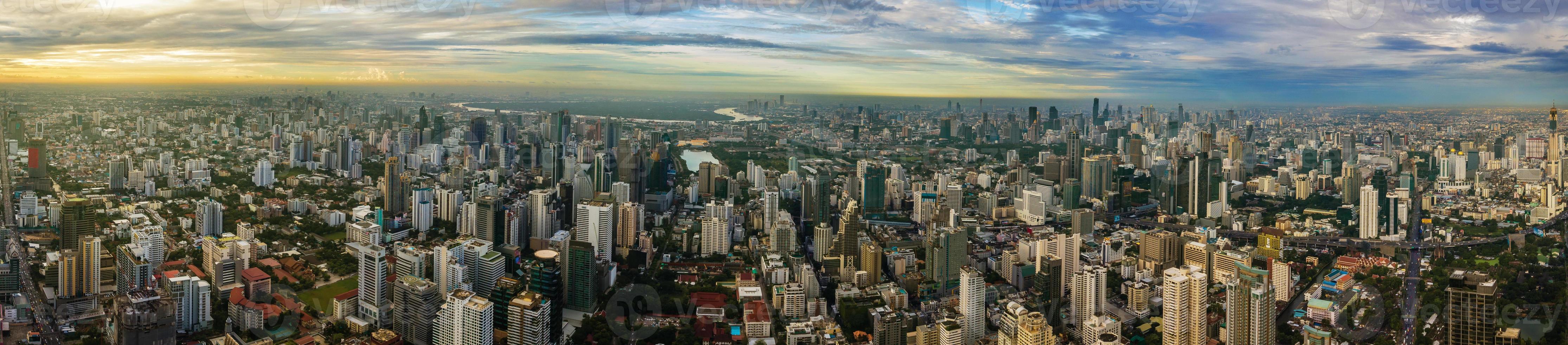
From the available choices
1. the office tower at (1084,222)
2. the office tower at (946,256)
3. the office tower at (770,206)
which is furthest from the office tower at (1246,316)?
the office tower at (770,206)

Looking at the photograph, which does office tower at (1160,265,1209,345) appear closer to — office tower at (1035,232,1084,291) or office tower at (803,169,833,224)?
office tower at (1035,232,1084,291)

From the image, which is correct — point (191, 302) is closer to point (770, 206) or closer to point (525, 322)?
point (525, 322)

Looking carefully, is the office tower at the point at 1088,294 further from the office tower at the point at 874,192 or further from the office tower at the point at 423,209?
the office tower at the point at 423,209

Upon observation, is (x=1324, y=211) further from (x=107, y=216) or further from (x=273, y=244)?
(x=107, y=216)

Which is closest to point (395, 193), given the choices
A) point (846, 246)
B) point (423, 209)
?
point (423, 209)

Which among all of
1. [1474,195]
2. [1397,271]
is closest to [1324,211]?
[1474,195]

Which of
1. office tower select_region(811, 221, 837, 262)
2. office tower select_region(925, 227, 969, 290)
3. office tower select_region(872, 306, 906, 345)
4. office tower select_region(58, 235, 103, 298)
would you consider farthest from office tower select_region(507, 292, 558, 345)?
office tower select_region(58, 235, 103, 298)
